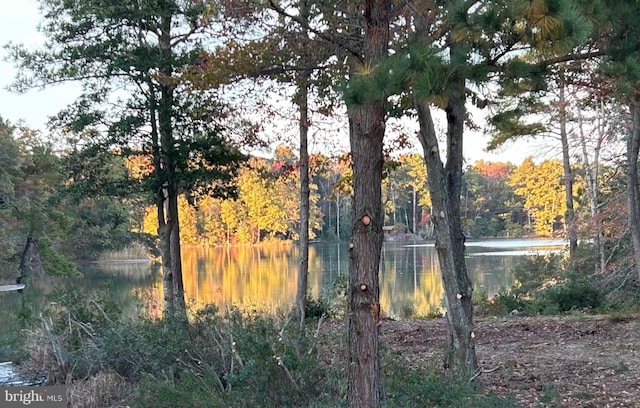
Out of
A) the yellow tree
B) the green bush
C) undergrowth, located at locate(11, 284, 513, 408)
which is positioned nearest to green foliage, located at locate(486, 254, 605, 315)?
the green bush

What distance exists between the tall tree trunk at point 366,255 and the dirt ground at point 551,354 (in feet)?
4.92

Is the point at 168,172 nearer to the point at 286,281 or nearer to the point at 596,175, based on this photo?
the point at 596,175

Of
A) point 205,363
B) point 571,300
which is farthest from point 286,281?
point 205,363

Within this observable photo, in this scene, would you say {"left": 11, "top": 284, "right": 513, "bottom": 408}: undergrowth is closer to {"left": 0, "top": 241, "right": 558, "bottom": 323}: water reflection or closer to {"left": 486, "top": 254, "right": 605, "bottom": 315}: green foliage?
{"left": 0, "top": 241, "right": 558, "bottom": 323}: water reflection

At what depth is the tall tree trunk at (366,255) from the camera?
312 cm

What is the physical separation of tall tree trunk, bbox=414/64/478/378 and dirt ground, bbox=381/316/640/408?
0.31 metres

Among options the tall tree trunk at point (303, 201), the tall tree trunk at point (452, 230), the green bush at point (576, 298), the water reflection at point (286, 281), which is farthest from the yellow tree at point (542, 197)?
the tall tree trunk at point (452, 230)

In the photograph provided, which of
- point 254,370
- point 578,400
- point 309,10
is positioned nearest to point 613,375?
point 578,400

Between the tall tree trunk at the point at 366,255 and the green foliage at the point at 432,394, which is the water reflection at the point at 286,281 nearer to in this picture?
the green foliage at the point at 432,394

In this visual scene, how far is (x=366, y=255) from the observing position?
3.12 meters

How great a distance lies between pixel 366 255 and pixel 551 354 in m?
3.88

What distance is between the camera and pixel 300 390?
378 cm

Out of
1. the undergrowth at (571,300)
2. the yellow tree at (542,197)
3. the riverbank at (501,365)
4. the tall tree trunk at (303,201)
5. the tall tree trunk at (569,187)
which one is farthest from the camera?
the yellow tree at (542,197)

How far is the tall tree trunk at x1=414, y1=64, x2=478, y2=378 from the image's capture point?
4.61m
